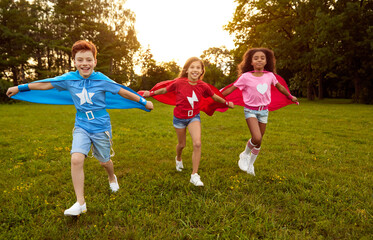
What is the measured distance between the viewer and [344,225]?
3.19 metres

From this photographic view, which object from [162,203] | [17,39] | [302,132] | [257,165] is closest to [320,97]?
[302,132]

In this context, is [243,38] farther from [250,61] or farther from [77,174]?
[77,174]

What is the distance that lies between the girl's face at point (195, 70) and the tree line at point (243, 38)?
85.8 feet

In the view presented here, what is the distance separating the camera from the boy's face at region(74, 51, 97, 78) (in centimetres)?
354

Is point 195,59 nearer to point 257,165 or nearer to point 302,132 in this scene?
point 257,165

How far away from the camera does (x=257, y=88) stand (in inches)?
198

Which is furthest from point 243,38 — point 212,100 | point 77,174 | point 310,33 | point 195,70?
point 77,174

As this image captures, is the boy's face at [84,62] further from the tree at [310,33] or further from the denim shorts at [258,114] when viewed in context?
the tree at [310,33]

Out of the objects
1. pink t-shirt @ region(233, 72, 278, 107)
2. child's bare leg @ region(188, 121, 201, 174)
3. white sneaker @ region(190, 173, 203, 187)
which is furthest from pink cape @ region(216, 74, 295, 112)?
white sneaker @ region(190, 173, 203, 187)

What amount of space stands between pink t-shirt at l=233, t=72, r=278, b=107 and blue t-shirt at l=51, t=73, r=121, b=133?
9.86 feet

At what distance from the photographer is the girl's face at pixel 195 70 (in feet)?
14.9

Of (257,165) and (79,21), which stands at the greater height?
(79,21)

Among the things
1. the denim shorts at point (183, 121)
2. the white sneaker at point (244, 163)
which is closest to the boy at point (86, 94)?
the denim shorts at point (183, 121)

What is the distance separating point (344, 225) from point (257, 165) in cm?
245
